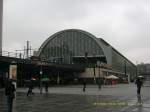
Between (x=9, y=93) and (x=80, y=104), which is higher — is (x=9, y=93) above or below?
above

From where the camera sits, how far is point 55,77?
10169cm

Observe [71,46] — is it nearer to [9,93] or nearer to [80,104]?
[80,104]

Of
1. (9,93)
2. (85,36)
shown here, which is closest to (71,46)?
(85,36)

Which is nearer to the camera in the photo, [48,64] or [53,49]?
[48,64]

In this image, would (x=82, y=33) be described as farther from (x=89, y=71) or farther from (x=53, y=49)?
(x=89, y=71)

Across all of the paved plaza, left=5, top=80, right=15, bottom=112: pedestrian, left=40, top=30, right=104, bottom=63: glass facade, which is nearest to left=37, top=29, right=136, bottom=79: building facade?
left=40, top=30, right=104, bottom=63: glass facade

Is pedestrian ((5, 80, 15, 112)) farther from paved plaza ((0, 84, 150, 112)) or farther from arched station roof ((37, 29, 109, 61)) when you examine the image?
arched station roof ((37, 29, 109, 61))

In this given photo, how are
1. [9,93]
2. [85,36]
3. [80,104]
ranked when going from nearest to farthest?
[9,93] → [80,104] → [85,36]

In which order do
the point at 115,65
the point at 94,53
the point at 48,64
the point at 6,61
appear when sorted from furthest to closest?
the point at 115,65
the point at 94,53
the point at 48,64
the point at 6,61

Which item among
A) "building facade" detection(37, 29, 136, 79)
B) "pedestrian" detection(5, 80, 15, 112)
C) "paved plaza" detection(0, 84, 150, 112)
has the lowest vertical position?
"paved plaza" detection(0, 84, 150, 112)

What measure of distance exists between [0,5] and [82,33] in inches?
1777

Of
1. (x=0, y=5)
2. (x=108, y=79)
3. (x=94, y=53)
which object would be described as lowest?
(x=108, y=79)

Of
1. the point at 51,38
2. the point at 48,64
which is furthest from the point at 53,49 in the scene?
the point at 48,64

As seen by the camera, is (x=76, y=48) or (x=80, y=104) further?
(x=76, y=48)
